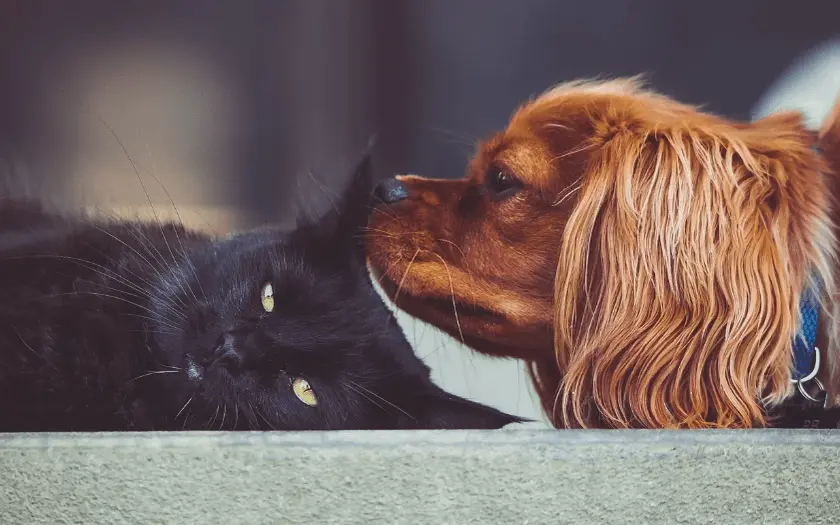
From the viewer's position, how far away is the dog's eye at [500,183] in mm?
854

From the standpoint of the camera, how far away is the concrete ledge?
718 millimetres

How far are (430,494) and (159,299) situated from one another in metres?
0.46

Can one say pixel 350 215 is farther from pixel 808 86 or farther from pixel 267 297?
pixel 808 86

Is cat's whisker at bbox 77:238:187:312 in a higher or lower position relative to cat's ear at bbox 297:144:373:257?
lower

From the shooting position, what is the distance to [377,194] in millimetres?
899

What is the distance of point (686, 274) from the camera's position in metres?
0.82

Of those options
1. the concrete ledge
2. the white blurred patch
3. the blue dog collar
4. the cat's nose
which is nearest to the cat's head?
the cat's nose

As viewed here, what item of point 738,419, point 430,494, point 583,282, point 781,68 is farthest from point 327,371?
point 781,68

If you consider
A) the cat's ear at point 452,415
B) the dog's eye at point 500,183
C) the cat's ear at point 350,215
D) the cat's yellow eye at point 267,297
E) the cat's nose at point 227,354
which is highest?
the dog's eye at point 500,183

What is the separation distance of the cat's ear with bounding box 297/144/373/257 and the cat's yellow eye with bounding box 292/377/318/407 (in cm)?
19

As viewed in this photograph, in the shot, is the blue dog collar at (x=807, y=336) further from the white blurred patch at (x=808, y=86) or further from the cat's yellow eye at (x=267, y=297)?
the cat's yellow eye at (x=267, y=297)

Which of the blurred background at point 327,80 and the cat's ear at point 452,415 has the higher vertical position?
the blurred background at point 327,80

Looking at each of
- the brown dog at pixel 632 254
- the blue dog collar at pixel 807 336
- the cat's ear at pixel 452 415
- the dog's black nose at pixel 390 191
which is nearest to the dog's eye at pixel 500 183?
the brown dog at pixel 632 254

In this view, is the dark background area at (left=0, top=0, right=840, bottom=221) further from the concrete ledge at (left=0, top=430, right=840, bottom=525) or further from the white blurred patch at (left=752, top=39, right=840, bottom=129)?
the concrete ledge at (left=0, top=430, right=840, bottom=525)
